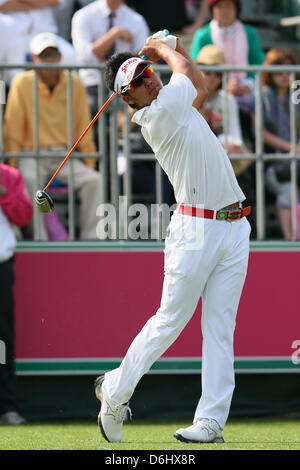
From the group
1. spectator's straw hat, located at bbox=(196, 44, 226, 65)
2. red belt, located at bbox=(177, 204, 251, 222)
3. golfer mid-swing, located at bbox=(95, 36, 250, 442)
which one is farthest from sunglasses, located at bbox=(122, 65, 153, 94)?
spectator's straw hat, located at bbox=(196, 44, 226, 65)

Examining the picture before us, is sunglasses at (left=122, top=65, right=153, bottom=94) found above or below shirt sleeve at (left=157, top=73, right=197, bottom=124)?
above

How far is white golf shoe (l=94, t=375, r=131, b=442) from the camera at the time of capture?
608 cm

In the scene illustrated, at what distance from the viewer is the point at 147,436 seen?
6934 mm

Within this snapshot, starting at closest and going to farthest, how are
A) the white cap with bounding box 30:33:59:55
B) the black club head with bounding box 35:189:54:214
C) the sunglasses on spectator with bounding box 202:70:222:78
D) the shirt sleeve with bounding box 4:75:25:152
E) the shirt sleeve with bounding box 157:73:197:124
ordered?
the shirt sleeve with bounding box 157:73:197:124 < the black club head with bounding box 35:189:54:214 < the shirt sleeve with bounding box 4:75:25:152 < the sunglasses on spectator with bounding box 202:70:222:78 < the white cap with bounding box 30:33:59:55

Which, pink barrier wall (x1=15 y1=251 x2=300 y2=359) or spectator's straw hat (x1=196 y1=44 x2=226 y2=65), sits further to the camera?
spectator's straw hat (x1=196 y1=44 x2=226 y2=65)

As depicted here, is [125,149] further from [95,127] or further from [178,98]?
[178,98]

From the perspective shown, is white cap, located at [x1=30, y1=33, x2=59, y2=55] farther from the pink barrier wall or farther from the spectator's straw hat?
the pink barrier wall

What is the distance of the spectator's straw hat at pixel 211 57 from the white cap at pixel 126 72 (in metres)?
2.36

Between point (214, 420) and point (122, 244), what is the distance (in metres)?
2.17

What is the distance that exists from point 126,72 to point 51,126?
6.47 feet

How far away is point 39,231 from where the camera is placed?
7.96 metres


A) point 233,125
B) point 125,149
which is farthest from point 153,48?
point 233,125
